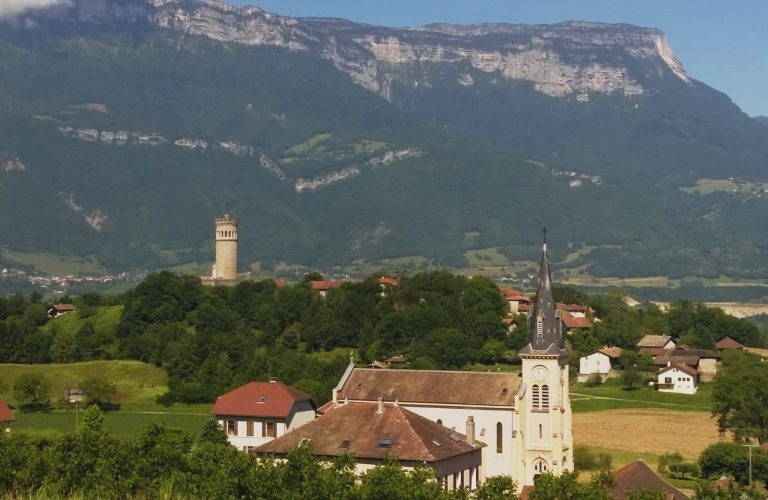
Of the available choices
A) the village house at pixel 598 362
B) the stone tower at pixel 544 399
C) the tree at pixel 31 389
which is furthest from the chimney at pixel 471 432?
the village house at pixel 598 362

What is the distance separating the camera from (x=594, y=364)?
108812 mm

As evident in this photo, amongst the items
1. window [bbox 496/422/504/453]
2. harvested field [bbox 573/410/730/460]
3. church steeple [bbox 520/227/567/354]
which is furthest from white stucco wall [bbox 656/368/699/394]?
window [bbox 496/422/504/453]

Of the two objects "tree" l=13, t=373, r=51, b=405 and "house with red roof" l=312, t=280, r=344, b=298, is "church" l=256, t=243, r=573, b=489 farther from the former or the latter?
"house with red roof" l=312, t=280, r=344, b=298

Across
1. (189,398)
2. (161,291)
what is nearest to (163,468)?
(189,398)

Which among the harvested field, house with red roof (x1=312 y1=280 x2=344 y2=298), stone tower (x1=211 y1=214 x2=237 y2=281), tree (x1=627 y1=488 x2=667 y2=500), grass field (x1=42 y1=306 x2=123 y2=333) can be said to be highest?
stone tower (x1=211 y1=214 x2=237 y2=281)

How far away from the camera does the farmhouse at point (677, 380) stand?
10219 centimetres

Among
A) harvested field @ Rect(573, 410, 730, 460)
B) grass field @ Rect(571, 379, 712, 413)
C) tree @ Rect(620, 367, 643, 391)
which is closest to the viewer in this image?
harvested field @ Rect(573, 410, 730, 460)

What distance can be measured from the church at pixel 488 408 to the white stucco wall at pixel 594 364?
43916 millimetres

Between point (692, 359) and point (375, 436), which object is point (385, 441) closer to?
point (375, 436)

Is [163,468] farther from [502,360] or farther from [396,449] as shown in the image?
[502,360]

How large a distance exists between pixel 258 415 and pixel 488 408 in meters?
12.7

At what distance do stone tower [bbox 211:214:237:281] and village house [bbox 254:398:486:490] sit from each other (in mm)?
106065

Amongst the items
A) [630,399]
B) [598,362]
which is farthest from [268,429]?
[598,362]

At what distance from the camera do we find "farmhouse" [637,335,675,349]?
119 metres
